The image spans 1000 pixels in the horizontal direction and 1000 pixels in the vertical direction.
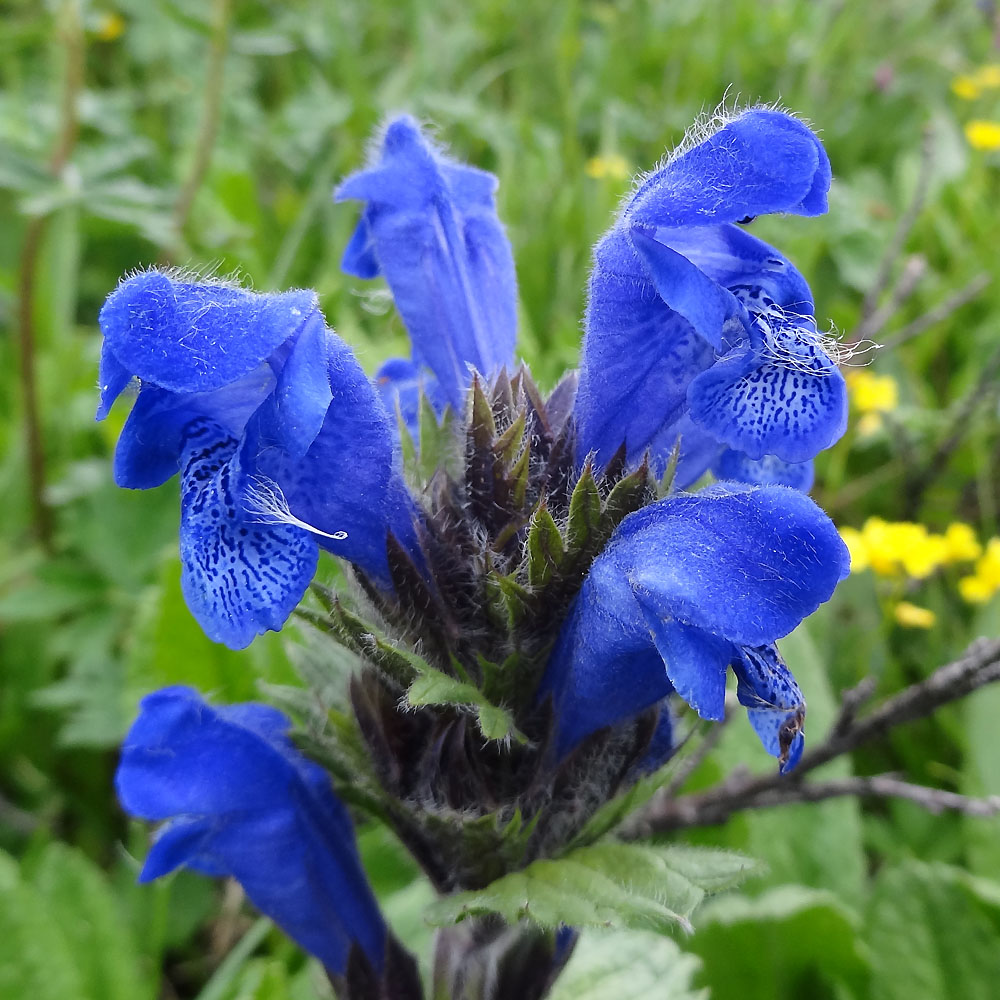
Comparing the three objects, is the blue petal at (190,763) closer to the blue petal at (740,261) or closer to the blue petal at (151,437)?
the blue petal at (151,437)

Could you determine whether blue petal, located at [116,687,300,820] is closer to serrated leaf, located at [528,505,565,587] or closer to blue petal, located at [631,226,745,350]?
serrated leaf, located at [528,505,565,587]

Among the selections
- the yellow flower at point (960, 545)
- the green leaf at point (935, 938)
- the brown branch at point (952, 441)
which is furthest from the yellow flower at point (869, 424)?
the green leaf at point (935, 938)

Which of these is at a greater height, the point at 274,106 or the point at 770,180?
the point at 770,180

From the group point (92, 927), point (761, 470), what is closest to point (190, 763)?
point (92, 927)

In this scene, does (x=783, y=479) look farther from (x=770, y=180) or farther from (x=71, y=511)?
(x=71, y=511)

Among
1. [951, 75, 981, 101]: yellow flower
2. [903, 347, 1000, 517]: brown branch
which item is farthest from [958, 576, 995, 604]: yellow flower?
[951, 75, 981, 101]: yellow flower

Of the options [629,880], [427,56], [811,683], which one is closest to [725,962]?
[811,683]
